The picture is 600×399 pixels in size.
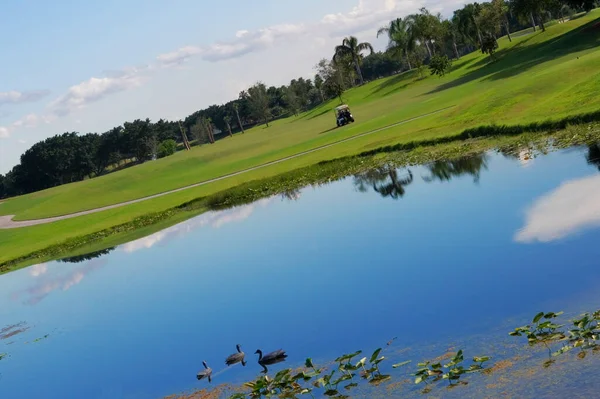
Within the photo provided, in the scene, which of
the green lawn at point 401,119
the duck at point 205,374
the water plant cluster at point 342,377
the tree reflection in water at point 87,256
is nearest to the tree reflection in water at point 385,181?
the green lawn at point 401,119

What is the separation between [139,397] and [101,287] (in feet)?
68.7

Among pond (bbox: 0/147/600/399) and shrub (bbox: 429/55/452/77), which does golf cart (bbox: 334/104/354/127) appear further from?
pond (bbox: 0/147/600/399)

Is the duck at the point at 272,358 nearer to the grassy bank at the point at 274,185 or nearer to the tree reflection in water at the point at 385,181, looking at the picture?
the tree reflection in water at the point at 385,181

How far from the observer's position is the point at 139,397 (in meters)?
21.1

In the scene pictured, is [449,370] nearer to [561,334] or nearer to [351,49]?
[561,334]

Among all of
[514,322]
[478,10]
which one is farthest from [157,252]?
[478,10]

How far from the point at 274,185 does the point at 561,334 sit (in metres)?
49.4

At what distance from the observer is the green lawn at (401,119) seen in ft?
179

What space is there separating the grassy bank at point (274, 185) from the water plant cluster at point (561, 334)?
26861mm

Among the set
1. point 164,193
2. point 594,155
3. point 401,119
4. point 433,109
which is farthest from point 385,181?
point 164,193

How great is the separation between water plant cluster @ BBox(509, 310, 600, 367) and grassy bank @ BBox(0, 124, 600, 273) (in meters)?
26.9

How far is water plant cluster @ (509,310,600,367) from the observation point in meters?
14.7

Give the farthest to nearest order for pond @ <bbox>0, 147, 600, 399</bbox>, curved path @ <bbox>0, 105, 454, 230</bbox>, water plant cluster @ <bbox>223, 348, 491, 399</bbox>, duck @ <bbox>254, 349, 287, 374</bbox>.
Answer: curved path @ <bbox>0, 105, 454, 230</bbox> < duck @ <bbox>254, 349, 287, 374</bbox> < pond @ <bbox>0, 147, 600, 399</bbox> < water plant cluster @ <bbox>223, 348, 491, 399</bbox>

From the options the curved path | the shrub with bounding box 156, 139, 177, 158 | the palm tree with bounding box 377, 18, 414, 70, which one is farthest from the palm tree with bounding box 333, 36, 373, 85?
the curved path
